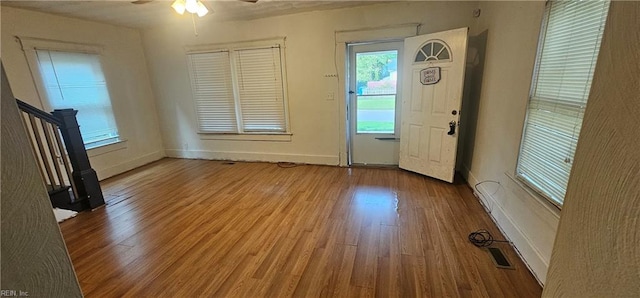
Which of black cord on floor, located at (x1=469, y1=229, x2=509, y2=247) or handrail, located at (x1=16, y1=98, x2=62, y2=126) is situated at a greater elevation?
handrail, located at (x1=16, y1=98, x2=62, y2=126)

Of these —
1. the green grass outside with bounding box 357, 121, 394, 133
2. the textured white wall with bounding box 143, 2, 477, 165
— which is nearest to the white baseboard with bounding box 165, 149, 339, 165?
the textured white wall with bounding box 143, 2, 477, 165

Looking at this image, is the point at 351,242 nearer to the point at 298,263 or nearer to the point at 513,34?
the point at 298,263

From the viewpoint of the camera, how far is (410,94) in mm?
3730

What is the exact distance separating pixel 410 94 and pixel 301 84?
1754mm

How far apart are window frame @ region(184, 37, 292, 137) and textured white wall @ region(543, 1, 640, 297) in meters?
4.08

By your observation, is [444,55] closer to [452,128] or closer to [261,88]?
[452,128]

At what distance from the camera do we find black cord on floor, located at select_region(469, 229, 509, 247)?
2236 mm

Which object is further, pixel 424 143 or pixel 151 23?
pixel 151 23

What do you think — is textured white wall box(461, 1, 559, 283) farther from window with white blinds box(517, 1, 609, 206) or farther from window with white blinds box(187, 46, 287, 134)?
window with white blinds box(187, 46, 287, 134)

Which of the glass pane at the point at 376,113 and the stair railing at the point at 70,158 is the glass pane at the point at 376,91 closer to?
the glass pane at the point at 376,113

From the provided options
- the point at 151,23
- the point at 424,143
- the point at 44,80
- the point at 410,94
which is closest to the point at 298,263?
the point at 424,143

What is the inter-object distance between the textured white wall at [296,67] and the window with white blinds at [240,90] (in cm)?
20

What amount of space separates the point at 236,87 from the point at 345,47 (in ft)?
6.81

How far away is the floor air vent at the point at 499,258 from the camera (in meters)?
1.97
